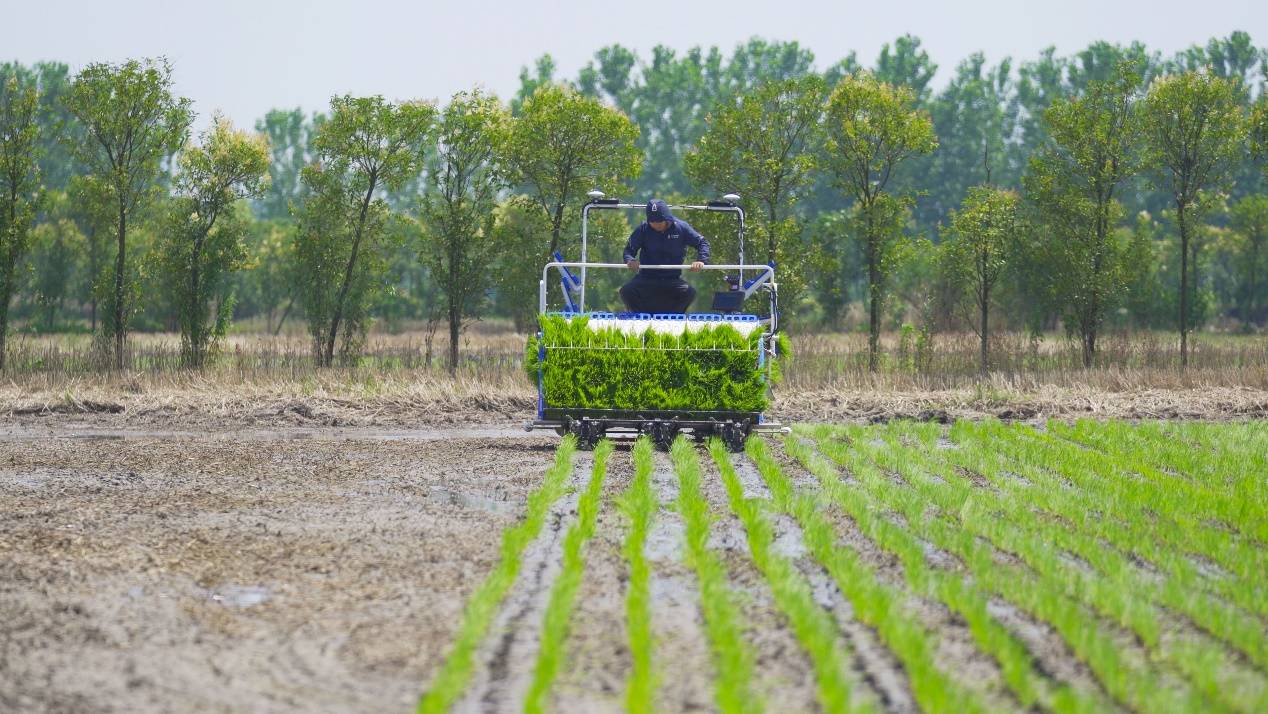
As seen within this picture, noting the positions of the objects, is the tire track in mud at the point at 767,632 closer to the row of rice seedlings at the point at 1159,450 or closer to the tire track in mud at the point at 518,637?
the tire track in mud at the point at 518,637

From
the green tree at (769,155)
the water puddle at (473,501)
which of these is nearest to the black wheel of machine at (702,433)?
the water puddle at (473,501)

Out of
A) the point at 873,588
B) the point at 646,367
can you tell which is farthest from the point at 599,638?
the point at 646,367

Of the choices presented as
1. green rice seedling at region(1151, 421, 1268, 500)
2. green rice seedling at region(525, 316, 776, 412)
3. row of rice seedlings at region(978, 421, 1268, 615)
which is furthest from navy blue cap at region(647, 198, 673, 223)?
green rice seedling at region(1151, 421, 1268, 500)

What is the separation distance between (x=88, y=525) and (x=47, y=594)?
7.13ft

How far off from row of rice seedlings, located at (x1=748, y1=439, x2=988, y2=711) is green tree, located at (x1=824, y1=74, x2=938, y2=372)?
18.2 meters

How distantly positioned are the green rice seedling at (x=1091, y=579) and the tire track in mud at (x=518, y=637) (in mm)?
2792

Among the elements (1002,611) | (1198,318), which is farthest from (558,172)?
(1198,318)

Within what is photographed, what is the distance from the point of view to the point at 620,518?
32.0 feet

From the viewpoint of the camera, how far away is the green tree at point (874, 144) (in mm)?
29078

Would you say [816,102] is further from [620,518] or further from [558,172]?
[620,518]

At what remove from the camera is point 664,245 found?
14.8 metres

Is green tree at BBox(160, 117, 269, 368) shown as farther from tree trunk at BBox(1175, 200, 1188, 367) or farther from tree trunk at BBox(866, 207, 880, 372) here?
tree trunk at BBox(1175, 200, 1188, 367)

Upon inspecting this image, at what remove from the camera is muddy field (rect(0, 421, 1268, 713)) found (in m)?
5.68

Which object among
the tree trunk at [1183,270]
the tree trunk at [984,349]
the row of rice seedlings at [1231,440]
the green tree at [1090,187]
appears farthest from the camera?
the green tree at [1090,187]
